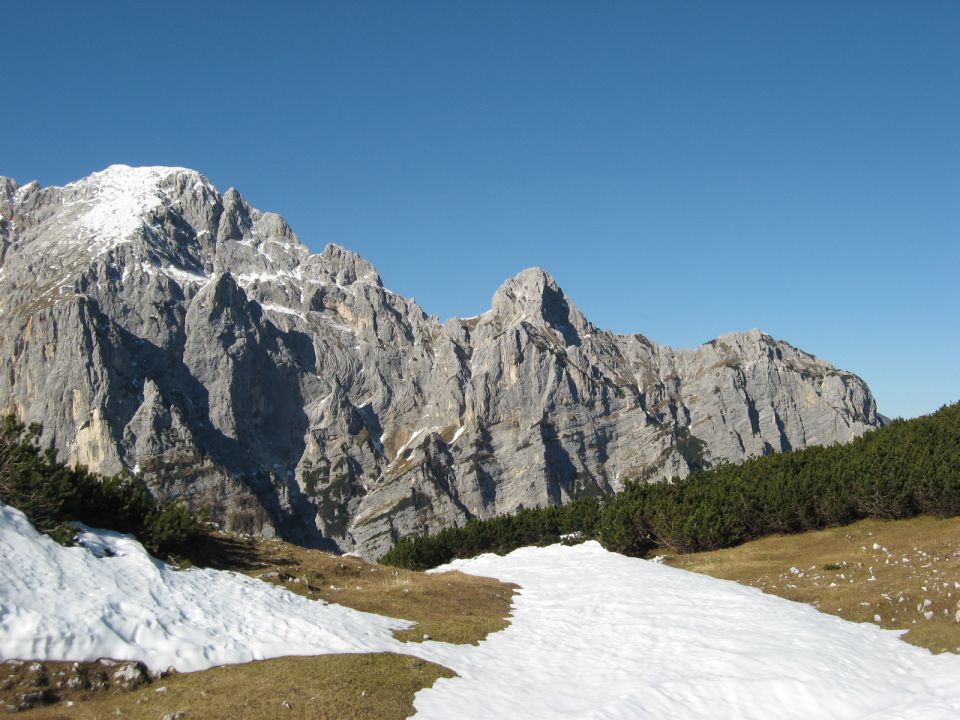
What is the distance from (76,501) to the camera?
26672mm

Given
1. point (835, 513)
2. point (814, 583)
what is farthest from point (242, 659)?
point (835, 513)

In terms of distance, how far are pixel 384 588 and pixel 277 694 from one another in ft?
49.9

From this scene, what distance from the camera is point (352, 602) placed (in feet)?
95.2

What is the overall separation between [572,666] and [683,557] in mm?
29902

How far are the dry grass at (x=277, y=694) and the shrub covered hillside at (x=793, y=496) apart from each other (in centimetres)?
3653

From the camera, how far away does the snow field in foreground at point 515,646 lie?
18828mm

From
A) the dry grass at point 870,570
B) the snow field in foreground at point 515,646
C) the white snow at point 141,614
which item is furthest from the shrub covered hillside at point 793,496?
the white snow at point 141,614

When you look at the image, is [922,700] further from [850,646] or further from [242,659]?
[242,659]

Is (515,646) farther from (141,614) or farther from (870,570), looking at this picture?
(870,570)

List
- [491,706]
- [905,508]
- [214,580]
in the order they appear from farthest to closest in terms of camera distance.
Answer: [905,508] → [214,580] → [491,706]

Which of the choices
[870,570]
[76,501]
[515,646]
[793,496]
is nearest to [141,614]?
[76,501]

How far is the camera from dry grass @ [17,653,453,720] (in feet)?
53.7

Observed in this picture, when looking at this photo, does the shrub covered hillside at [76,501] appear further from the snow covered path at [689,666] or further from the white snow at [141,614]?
the snow covered path at [689,666]

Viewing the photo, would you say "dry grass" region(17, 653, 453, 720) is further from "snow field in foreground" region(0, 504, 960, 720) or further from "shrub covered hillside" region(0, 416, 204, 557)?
"shrub covered hillside" region(0, 416, 204, 557)
